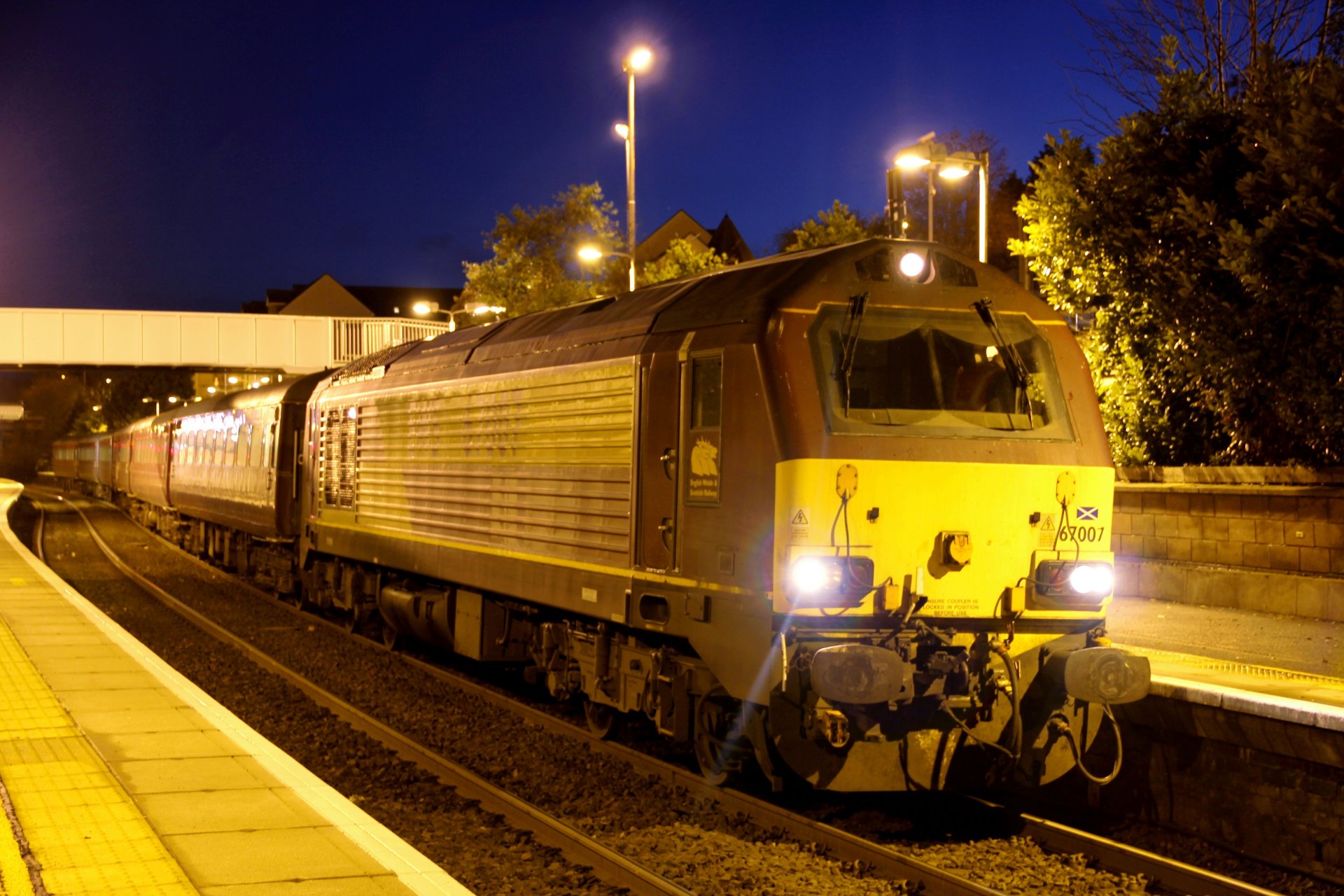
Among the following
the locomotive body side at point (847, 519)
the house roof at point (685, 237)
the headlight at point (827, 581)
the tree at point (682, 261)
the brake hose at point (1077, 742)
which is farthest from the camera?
the house roof at point (685, 237)

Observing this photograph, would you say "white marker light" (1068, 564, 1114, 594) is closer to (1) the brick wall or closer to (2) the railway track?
(2) the railway track

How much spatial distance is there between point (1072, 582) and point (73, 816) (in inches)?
234

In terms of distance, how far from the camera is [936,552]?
753cm

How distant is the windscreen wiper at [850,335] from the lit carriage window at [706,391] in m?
0.77

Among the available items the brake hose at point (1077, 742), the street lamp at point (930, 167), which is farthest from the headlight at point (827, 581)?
the street lamp at point (930, 167)

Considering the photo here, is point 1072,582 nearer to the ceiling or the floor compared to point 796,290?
nearer to the floor

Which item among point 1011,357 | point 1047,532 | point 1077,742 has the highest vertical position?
point 1011,357

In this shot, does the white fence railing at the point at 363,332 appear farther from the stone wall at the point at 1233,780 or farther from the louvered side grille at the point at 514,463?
the stone wall at the point at 1233,780

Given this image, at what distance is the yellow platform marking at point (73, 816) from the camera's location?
5969 millimetres

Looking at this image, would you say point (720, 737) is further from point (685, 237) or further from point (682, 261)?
point (685, 237)

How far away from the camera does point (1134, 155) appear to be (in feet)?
47.0

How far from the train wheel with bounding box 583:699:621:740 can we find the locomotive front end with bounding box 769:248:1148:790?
3.11 m

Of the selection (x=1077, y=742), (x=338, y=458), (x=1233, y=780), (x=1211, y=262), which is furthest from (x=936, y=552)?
(x=338, y=458)

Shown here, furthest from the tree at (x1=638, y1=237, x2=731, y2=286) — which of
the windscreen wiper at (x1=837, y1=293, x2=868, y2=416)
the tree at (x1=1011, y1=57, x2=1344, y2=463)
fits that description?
the windscreen wiper at (x1=837, y1=293, x2=868, y2=416)
